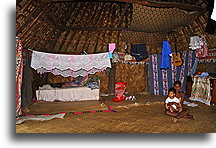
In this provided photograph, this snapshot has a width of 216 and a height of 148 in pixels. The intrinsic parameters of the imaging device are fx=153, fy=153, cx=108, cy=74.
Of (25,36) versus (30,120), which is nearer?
(30,120)

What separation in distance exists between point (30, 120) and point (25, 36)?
221 cm

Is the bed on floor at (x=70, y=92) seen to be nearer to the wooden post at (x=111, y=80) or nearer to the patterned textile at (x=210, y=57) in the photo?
the wooden post at (x=111, y=80)

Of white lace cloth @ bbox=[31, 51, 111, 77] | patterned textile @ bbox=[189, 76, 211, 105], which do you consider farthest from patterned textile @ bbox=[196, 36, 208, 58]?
white lace cloth @ bbox=[31, 51, 111, 77]

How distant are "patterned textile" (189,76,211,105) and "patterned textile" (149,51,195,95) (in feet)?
2.16

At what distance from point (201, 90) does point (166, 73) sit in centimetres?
167

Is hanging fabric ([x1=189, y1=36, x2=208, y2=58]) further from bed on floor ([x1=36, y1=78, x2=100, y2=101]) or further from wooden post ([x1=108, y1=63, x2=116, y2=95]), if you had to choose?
bed on floor ([x1=36, y1=78, x2=100, y2=101])

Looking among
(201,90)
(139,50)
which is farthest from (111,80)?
(201,90)

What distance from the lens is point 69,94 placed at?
5.64 meters

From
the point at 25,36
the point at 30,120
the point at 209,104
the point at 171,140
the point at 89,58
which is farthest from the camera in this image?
the point at 89,58

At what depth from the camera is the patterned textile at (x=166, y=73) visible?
5992mm

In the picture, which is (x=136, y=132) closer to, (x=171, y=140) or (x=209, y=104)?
(x=171, y=140)

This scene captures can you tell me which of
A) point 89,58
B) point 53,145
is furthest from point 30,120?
point 89,58

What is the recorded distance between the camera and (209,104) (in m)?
4.70

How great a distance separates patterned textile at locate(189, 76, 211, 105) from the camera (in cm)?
481
